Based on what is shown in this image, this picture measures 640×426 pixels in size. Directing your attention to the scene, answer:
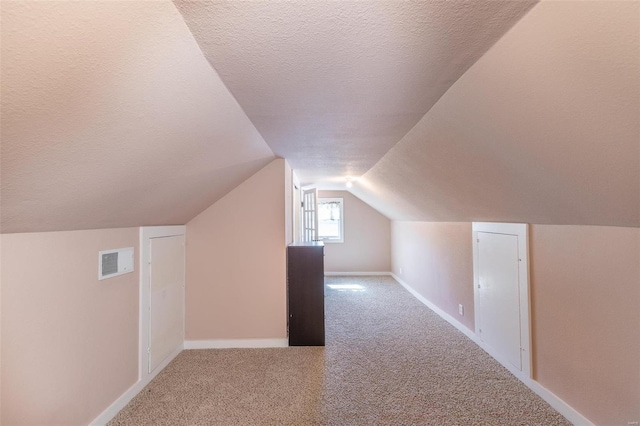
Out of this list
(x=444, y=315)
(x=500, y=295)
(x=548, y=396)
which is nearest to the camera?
(x=548, y=396)

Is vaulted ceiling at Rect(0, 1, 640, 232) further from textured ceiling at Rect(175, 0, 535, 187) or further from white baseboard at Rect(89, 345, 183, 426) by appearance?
white baseboard at Rect(89, 345, 183, 426)

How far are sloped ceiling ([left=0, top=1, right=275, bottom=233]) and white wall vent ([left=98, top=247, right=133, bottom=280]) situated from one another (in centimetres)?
21

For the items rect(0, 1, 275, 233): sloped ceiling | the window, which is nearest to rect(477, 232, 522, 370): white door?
rect(0, 1, 275, 233): sloped ceiling

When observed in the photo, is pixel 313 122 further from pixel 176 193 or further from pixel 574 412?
pixel 574 412

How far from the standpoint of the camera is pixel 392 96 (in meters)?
1.86

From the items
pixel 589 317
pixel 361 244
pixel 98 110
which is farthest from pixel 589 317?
pixel 361 244

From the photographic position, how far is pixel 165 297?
3.00 metres

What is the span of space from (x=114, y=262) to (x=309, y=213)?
361 cm

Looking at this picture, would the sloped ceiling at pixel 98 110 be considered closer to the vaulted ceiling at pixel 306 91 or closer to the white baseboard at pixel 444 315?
the vaulted ceiling at pixel 306 91

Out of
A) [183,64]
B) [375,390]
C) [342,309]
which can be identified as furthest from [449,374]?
[183,64]

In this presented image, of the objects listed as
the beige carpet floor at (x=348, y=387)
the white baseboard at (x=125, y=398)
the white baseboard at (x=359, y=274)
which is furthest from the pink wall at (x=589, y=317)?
the white baseboard at (x=359, y=274)

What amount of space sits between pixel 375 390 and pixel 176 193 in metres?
2.25

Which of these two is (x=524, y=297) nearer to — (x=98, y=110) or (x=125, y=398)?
(x=98, y=110)

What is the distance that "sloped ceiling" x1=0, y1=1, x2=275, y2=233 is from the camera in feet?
3.02
